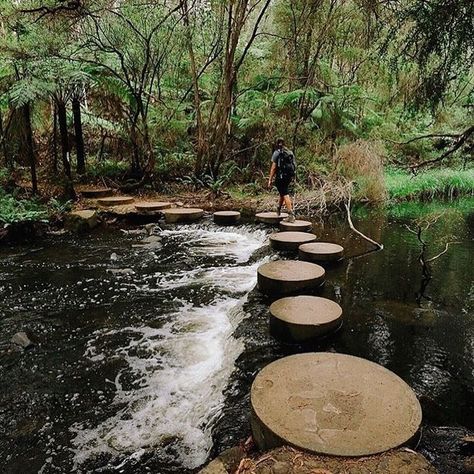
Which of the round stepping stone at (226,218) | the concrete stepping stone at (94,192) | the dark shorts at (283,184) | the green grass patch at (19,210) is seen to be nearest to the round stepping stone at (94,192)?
the concrete stepping stone at (94,192)

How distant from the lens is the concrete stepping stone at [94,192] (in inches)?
450

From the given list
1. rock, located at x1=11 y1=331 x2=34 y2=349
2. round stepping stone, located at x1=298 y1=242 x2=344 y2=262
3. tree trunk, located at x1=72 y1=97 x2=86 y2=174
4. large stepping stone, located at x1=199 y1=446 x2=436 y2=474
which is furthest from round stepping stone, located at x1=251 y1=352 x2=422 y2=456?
tree trunk, located at x1=72 y1=97 x2=86 y2=174

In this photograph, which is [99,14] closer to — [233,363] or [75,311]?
[75,311]

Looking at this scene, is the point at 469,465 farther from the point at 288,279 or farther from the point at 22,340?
the point at 22,340

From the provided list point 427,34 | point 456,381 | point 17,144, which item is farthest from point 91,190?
point 456,381

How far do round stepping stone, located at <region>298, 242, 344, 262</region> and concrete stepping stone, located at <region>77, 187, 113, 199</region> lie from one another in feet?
23.7

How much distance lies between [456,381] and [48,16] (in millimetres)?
11183

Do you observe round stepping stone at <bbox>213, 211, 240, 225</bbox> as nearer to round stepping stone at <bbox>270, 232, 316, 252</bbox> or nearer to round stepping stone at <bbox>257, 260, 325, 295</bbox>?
round stepping stone at <bbox>270, 232, 316, 252</bbox>

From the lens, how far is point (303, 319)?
4074 mm

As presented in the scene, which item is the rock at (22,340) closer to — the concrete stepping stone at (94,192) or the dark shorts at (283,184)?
the dark shorts at (283,184)

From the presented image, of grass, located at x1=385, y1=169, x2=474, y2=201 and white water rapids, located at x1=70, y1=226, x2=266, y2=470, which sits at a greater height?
grass, located at x1=385, y1=169, x2=474, y2=201

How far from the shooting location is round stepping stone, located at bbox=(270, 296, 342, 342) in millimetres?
4004

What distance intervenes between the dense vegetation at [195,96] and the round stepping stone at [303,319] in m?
6.60

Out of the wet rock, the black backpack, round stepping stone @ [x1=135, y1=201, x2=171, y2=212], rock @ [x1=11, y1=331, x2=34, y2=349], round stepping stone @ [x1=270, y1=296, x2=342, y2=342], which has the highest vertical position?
the black backpack
